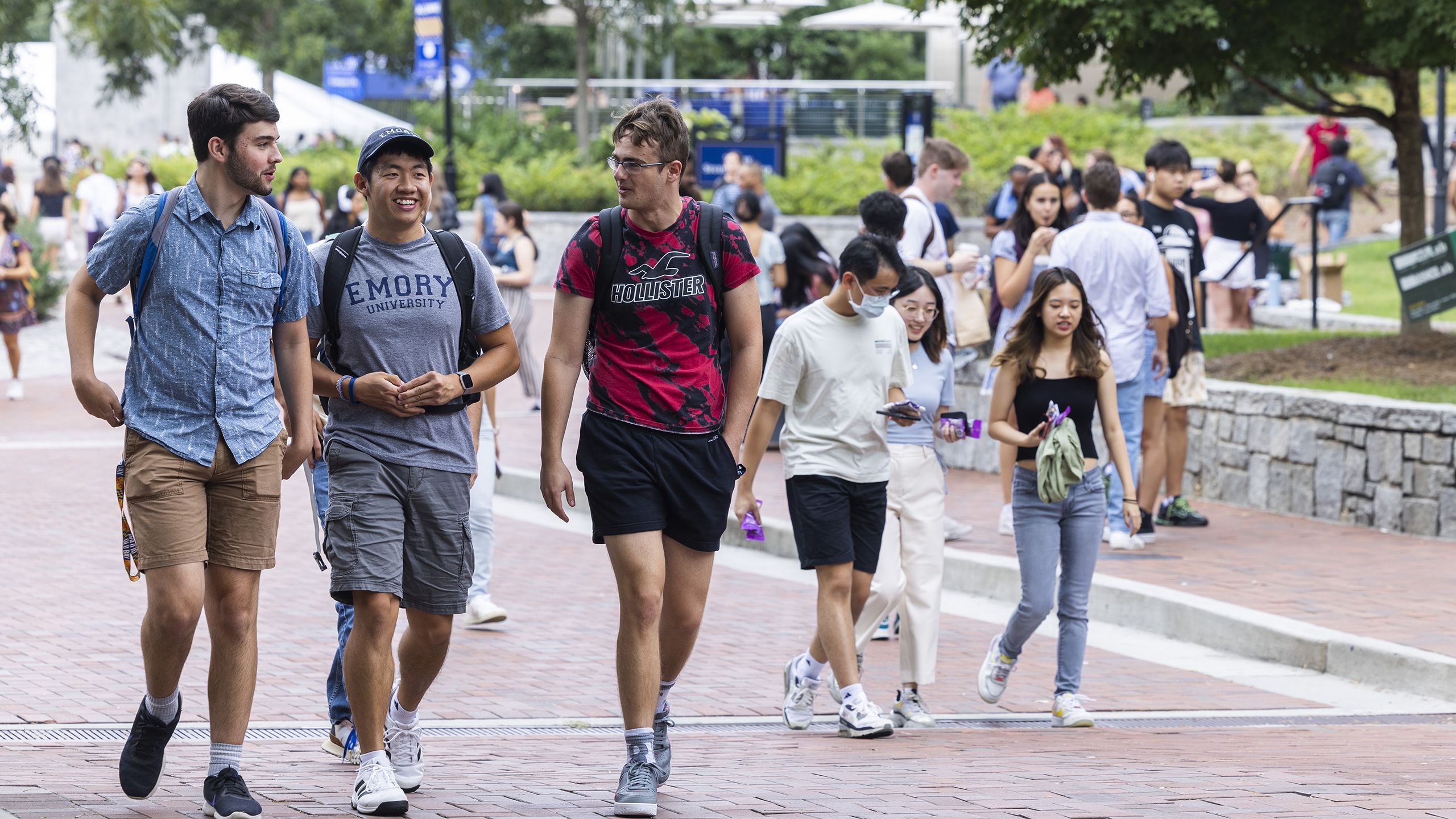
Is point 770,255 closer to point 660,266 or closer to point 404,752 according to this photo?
point 660,266

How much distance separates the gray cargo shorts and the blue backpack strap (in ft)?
1.43

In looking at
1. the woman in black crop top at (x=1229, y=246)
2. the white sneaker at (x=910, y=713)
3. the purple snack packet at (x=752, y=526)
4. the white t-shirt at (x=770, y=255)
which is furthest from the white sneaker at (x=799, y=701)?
the woman in black crop top at (x=1229, y=246)

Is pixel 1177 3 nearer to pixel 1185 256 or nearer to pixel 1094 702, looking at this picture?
pixel 1185 256

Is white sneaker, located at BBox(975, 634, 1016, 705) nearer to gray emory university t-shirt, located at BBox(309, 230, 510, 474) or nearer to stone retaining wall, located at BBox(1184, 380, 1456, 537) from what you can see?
gray emory university t-shirt, located at BBox(309, 230, 510, 474)

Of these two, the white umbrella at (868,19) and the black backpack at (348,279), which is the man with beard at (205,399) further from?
the white umbrella at (868,19)

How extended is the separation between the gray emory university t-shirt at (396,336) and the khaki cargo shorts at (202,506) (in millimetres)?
266

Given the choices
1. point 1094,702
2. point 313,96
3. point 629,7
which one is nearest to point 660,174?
point 1094,702

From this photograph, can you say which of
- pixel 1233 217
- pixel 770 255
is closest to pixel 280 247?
pixel 770 255

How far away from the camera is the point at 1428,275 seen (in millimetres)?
12797

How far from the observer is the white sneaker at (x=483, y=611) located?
8656 millimetres

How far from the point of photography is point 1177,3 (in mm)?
12430

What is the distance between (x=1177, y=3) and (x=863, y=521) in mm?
7007

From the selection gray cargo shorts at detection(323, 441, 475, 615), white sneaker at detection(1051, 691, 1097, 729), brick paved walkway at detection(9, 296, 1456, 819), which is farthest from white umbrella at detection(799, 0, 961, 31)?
gray cargo shorts at detection(323, 441, 475, 615)

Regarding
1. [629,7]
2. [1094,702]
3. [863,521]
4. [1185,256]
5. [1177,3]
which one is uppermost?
[629,7]
